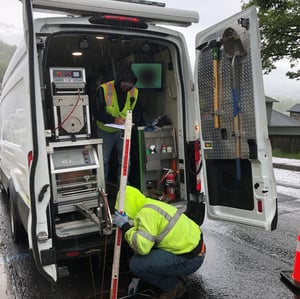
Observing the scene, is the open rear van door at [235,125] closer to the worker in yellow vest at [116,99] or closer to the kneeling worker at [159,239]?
the kneeling worker at [159,239]

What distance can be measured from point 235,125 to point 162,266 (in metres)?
1.47

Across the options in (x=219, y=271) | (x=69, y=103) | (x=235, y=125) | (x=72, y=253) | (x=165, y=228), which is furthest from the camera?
(x=219, y=271)

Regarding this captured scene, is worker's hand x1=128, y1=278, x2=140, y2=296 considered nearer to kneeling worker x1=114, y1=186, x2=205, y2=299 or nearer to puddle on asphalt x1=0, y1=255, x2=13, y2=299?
kneeling worker x1=114, y1=186, x2=205, y2=299

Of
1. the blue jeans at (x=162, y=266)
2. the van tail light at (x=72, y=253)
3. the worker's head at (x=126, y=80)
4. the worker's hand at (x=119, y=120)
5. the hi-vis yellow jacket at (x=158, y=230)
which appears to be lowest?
the blue jeans at (x=162, y=266)

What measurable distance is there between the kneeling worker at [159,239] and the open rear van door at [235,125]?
71 centimetres

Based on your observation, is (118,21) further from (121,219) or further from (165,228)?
(165,228)

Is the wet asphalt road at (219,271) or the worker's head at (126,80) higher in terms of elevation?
the worker's head at (126,80)

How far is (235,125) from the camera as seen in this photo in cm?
340

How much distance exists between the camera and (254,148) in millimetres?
3225

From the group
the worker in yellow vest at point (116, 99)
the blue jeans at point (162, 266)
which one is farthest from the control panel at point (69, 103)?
the blue jeans at point (162, 266)

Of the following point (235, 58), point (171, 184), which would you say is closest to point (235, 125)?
point (235, 58)

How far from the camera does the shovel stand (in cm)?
326

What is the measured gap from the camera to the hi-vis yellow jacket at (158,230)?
285 centimetres

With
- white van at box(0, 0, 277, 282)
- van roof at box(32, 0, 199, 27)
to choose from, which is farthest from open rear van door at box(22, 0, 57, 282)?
van roof at box(32, 0, 199, 27)
